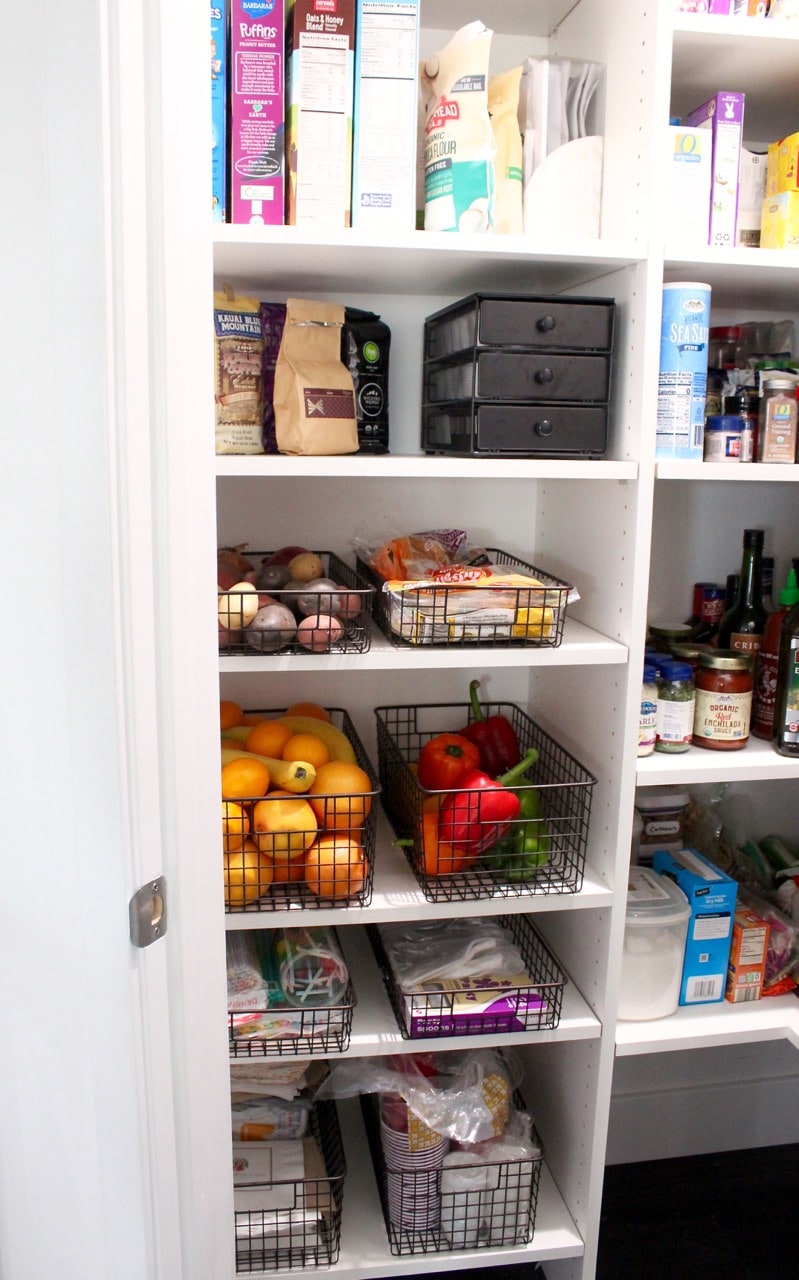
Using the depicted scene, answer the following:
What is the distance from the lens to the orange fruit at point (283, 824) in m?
1.36

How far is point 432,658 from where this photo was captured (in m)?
1.35

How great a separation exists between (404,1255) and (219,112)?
1.63 m

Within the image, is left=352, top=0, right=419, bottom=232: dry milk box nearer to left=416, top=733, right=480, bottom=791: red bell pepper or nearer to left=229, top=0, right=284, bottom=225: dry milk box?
left=229, top=0, right=284, bottom=225: dry milk box

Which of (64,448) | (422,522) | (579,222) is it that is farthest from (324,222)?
(64,448)

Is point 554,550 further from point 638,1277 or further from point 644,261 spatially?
Answer: point 638,1277

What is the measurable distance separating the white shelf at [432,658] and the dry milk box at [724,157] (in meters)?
0.59

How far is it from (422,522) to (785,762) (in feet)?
2.29

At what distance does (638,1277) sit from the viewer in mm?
1736

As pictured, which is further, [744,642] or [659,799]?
[659,799]

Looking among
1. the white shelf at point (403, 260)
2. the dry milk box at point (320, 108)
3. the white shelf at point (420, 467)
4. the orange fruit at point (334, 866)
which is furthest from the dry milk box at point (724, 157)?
the orange fruit at point (334, 866)

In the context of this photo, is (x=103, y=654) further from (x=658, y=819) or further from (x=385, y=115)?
(x=658, y=819)

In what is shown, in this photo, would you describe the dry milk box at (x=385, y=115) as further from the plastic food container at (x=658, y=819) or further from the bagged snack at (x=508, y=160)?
the plastic food container at (x=658, y=819)

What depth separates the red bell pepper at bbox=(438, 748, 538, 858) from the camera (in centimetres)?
143

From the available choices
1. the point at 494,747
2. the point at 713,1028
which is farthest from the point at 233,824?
the point at 713,1028
